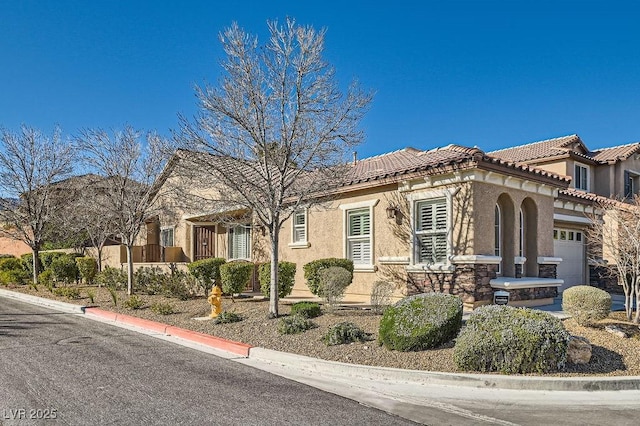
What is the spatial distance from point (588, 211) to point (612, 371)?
12402mm

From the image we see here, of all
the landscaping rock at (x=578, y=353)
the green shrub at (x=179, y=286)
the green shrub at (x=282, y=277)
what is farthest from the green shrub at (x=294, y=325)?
the green shrub at (x=179, y=286)

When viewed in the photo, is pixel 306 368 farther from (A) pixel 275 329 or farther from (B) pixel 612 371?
(B) pixel 612 371

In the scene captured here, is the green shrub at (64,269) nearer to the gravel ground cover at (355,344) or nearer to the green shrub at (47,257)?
the green shrub at (47,257)

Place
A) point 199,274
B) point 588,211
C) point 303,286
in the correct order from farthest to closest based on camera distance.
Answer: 1. point 588,211
2. point 303,286
3. point 199,274

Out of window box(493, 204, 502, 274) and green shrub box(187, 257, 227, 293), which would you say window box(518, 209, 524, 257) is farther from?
green shrub box(187, 257, 227, 293)

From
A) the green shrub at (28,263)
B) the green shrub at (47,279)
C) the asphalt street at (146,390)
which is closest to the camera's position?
the asphalt street at (146,390)

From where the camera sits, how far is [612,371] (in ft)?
23.1

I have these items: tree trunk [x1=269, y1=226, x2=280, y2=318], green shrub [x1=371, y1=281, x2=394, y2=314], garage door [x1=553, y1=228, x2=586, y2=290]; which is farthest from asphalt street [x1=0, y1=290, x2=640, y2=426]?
garage door [x1=553, y1=228, x2=586, y2=290]

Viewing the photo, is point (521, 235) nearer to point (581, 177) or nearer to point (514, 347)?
point (514, 347)

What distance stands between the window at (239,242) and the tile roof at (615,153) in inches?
641

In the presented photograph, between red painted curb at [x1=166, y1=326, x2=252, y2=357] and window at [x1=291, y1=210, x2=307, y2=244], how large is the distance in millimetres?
6734

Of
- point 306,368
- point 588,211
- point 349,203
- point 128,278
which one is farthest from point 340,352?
point 588,211

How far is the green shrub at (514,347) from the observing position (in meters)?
6.86

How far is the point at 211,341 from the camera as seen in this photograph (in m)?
9.60
